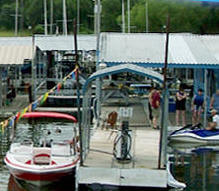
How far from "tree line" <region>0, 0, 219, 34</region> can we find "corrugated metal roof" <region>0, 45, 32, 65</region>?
2093 centimetres

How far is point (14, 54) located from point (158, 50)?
27.8 ft

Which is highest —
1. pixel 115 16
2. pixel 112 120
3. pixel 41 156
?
pixel 115 16

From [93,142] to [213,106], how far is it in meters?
7.06

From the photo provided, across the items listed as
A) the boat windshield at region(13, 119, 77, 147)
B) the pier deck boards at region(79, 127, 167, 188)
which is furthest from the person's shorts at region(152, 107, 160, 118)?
the pier deck boards at region(79, 127, 167, 188)

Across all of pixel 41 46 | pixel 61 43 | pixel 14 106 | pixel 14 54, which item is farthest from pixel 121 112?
pixel 61 43

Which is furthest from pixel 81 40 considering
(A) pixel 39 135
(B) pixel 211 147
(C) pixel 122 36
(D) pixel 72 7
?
(D) pixel 72 7

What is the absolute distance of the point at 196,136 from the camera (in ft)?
69.5

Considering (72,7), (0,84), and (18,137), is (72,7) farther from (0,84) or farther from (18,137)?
(18,137)

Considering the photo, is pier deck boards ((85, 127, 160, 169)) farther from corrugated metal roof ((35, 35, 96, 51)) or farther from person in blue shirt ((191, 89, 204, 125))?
corrugated metal roof ((35, 35, 96, 51))

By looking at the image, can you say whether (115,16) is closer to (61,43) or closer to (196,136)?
(61,43)

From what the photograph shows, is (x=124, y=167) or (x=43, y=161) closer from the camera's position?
(x=124, y=167)

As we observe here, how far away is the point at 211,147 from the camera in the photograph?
2078 cm

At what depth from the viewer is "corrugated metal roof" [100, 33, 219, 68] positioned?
23.7 meters

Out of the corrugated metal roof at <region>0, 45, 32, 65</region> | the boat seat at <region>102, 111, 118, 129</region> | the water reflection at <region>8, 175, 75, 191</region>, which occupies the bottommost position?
A: the water reflection at <region>8, 175, 75, 191</region>
